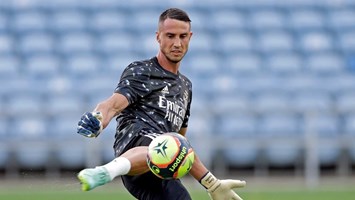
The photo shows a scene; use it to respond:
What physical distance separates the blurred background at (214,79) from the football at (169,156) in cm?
901

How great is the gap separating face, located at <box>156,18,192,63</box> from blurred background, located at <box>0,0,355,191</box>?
329 inches

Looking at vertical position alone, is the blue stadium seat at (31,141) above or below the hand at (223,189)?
above

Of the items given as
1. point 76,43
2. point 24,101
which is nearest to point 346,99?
point 76,43

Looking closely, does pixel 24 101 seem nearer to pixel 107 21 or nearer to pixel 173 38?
pixel 107 21

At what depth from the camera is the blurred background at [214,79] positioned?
16438 mm

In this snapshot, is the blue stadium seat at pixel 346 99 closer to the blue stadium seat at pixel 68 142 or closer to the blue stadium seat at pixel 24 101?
the blue stadium seat at pixel 68 142

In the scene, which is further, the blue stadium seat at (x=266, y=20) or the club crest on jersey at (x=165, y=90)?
the blue stadium seat at (x=266, y=20)

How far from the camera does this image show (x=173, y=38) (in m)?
7.67

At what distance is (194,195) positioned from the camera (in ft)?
45.3

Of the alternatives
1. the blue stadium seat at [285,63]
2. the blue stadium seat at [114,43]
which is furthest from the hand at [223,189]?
the blue stadium seat at [114,43]

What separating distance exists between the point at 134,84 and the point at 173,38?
522 millimetres

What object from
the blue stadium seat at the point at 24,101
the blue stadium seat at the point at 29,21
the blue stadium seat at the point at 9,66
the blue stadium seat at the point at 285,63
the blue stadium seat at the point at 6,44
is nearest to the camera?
the blue stadium seat at the point at 24,101

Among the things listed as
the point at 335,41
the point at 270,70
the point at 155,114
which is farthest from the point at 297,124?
the point at 155,114

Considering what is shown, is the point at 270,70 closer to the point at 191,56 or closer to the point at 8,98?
the point at 191,56
